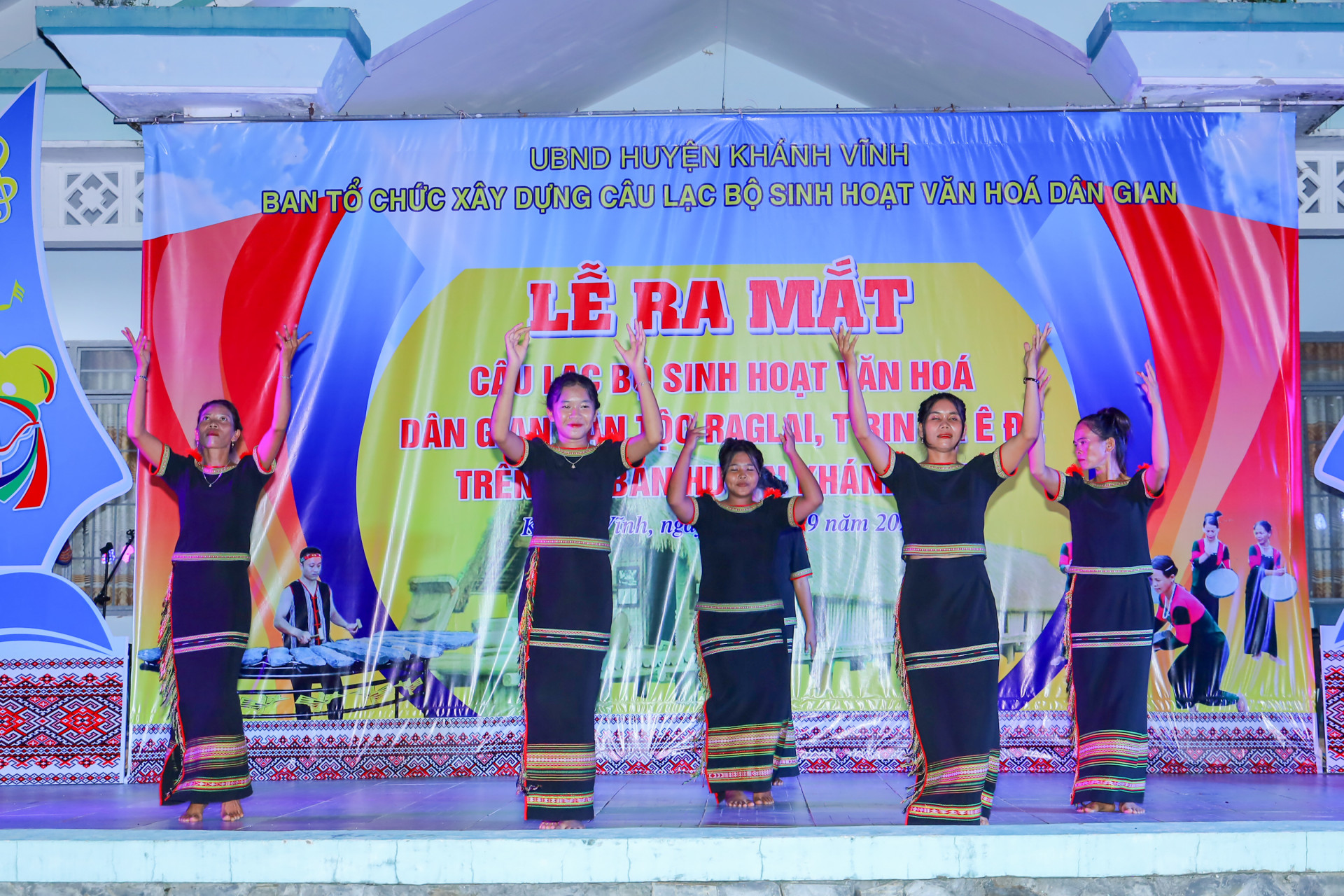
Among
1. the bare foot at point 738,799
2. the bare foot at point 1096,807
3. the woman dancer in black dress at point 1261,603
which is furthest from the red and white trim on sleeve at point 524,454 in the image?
the woman dancer in black dress at point 1261,603

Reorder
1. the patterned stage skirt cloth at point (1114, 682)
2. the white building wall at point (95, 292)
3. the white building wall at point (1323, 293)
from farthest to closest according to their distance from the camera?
1. the white building wall at point (95, 292)
2. the white building wall at point (1323, 293)
3. the patterned stage skirt cloth at point (1114, 682)

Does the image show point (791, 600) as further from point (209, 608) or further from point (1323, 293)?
point (1323, 293)

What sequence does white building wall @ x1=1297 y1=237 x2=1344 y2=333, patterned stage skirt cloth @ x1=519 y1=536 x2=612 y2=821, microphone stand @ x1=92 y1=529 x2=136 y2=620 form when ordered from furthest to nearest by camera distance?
microphone stand @ x1=92 y1=529 x2=136 y2=620 → white building wall @ x1=1297 y1=237 x2=1344 y2=333 → patterned stage skirt cloth @ x1=519 y1=536 x2=612 y2=821

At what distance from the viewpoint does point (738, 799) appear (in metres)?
4.04

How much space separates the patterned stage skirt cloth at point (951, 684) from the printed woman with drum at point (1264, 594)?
174 cm

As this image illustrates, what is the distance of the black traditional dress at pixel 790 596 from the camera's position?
175 inches

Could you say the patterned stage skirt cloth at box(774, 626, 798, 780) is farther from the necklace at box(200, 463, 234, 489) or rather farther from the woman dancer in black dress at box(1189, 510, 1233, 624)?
the necklace at box(200, 463, 234, 489)

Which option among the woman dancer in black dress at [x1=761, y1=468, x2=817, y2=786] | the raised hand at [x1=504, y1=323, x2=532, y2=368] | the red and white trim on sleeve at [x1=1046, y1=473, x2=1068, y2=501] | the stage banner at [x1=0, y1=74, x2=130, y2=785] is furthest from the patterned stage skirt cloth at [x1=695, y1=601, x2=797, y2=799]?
the stage banner at [x1=0, y1=74, x2=130, y2=785]

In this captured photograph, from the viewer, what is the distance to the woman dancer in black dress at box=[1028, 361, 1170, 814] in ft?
12.7

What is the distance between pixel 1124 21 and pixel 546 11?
2.58 m

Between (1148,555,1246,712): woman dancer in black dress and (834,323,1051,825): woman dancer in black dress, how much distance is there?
1483 mm

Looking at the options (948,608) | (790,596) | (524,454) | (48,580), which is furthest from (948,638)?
(48,580)

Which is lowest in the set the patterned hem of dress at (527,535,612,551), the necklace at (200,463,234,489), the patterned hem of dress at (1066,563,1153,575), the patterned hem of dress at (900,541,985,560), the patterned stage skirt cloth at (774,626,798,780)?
the patterned stage skirt cloth at (774,626,798,780)

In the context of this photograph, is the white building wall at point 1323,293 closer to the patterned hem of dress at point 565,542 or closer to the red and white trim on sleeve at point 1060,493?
the red and white trim on sleeve at point 1060,493
